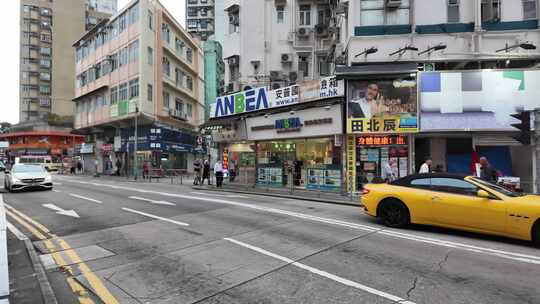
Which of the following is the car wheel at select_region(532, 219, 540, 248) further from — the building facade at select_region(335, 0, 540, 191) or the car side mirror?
the building facade at select_region(335, 0, 540, 191)

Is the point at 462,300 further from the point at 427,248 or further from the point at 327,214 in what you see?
the point at 327,214

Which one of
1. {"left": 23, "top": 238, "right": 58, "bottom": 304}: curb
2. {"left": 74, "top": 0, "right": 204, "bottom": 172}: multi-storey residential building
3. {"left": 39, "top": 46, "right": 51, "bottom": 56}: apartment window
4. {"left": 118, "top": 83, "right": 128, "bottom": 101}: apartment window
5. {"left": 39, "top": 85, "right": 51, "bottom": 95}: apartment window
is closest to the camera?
{"left": 23, "top": 238, "right": 58, "bottom": 304}: curb

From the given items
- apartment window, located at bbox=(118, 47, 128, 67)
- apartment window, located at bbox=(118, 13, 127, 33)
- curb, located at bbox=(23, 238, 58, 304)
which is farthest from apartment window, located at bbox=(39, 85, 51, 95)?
curb, located at bbox=(23, 238, 58, 304)

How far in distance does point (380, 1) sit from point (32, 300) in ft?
59.6

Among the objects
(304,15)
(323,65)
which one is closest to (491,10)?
(323,65)

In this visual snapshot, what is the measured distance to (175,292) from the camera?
174 inches

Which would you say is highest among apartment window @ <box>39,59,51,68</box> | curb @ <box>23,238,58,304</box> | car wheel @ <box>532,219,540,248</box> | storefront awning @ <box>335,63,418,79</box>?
apartment window @ <box>39,59,51,68</box>

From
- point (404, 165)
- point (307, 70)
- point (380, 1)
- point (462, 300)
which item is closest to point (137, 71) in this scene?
point (307, 70)

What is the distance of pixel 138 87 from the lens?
3372 centimetres

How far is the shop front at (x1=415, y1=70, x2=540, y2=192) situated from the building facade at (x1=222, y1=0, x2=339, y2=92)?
9.76 m

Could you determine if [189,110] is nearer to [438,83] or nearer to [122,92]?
[122,92]

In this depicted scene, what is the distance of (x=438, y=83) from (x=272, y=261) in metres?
13.4

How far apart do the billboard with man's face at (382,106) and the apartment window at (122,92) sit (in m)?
27.2

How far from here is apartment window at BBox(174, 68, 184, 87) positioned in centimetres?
4189
